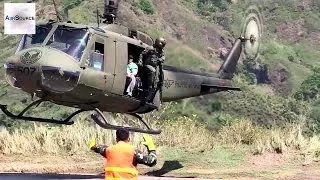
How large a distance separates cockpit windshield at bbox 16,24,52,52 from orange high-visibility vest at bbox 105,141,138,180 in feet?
18.0

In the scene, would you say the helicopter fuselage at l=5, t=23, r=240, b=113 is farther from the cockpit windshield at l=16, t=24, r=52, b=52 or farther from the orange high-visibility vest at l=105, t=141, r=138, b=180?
the orange high-visibility vest at l=105, t=141, r=138, b=180

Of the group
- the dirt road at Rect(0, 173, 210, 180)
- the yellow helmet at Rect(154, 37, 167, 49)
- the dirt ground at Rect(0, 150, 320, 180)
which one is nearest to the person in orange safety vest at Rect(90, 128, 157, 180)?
the dirt road at Rect(0, 173, 210, 180)

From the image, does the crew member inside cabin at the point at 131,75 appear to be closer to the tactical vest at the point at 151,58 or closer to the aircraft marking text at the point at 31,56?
the tactical vest at the point at 151,58

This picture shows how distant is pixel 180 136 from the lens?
663 inches

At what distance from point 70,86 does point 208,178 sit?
341 cm

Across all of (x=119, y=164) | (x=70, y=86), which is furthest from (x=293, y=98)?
(x=119, y=164)

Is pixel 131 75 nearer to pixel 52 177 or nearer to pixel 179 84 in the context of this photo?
pixel 179 84

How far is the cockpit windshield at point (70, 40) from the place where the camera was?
12.6 meters

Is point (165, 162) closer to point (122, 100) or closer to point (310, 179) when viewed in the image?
point (122, 100)

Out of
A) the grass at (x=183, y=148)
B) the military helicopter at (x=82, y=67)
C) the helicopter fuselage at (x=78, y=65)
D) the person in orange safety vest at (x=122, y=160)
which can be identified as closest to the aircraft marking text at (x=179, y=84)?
the military helicopter at (x=82, y=67)

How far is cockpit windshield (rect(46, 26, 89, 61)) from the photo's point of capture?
1262cm

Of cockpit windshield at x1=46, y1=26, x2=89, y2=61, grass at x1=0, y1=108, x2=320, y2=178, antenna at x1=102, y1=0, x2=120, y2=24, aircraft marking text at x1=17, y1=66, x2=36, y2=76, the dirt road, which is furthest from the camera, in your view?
grass at x1=0, y1=108, x2=320, y2=178

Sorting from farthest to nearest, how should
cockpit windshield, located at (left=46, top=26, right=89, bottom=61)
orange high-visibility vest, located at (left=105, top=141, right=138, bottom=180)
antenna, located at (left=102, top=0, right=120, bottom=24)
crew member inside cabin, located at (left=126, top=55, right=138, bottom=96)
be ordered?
1. antenna, located at (left=102, top=0, right=120, bottom=24)
2. crew member inside cabin, located at (left=126, top=55, right=138, bottom=96)
3. cockpit windshield, located at (left=46, top=26, right=89, bottom=61)
4. orange high-visibility vest, located at (left=105, top=141, right=138, bottom=180)

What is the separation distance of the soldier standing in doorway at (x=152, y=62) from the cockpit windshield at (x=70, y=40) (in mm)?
1561
